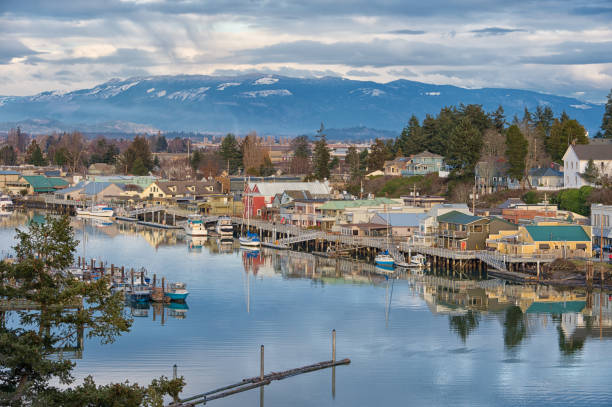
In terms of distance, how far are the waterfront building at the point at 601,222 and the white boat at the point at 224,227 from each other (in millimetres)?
23363

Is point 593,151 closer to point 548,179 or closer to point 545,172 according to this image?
point 548,179

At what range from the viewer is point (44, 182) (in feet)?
304

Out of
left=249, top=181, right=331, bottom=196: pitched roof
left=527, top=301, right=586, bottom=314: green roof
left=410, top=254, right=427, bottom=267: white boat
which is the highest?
left=249, top=181, right=331, bottom=196: pitched roof

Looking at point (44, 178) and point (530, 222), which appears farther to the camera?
point (44, 178)

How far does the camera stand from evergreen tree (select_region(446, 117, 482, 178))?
63.8 meters

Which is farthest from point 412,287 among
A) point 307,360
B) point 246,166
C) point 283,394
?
point 246,166

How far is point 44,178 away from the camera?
306 ft

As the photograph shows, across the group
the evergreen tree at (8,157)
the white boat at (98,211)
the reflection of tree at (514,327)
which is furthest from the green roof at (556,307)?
the evergreen tree at (8,157)

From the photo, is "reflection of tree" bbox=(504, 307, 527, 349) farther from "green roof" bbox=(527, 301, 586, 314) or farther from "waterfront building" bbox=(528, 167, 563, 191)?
"waterfront building" bbox=(528, 167, 563, 191)

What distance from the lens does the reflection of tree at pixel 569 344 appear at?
91.8 ft

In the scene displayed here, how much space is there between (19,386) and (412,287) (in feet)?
77.4

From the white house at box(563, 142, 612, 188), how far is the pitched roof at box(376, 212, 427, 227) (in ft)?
32.8

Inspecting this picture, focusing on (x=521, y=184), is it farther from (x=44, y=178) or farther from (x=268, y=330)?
(x=44, y=178)

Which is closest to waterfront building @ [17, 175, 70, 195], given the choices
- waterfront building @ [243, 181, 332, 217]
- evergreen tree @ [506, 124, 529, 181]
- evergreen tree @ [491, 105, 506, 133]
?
waterfront building @ [243, 181, 332, 217]
